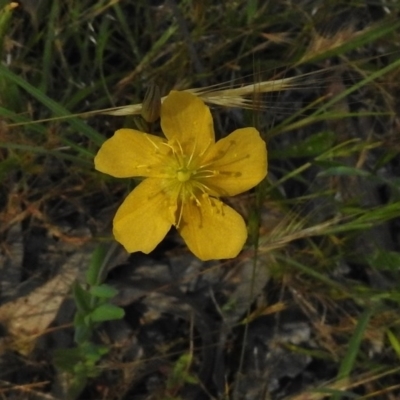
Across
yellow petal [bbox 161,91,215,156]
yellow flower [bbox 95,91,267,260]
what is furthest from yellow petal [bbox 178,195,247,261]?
yellow petal [bbox 161,91,215,156]

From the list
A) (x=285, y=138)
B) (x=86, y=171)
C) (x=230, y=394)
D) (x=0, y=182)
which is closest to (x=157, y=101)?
(x=86, y=171)

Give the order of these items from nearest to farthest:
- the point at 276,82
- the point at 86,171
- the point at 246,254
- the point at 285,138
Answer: the point at 276,82 → the point at 86,171 → the point at 246,254 → the point at 285,138

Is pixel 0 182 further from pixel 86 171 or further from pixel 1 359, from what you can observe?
pixel 1 359

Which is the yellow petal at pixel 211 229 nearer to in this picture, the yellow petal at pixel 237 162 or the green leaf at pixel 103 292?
the yellow petal at pixel 237 162

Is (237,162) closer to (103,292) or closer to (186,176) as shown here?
(186,176)

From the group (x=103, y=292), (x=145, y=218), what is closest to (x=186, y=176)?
(x=145, y=218)

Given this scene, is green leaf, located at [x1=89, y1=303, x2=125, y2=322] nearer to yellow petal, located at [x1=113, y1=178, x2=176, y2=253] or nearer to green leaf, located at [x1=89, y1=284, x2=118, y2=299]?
green leaf, located at [x1=89, y1=284, x2=118, y2=299]
